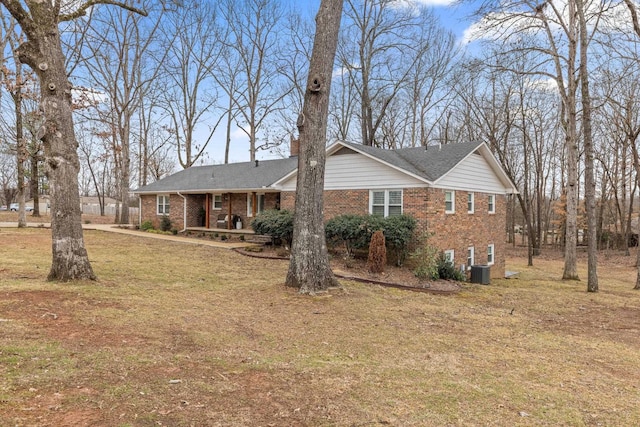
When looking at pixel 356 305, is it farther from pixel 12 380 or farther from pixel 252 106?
pixel 252 106

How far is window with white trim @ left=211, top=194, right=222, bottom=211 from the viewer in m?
22.5

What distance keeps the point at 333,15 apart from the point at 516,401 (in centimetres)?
794

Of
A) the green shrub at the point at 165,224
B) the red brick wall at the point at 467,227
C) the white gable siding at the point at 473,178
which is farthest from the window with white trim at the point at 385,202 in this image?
the green shrub at the point at 165,224

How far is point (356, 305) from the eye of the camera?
26.1 ft

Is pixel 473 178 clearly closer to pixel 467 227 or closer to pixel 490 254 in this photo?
pixel 467 227

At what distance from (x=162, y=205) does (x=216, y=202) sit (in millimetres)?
3980

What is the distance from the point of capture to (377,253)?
12.5 metres

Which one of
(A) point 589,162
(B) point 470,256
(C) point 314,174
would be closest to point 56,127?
(C) point 314,174

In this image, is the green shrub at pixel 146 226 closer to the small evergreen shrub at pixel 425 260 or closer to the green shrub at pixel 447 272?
the small evergreen shrub at pixel 425 260

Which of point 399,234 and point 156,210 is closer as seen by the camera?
point 399,234

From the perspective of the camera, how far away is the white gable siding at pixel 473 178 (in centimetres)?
1449

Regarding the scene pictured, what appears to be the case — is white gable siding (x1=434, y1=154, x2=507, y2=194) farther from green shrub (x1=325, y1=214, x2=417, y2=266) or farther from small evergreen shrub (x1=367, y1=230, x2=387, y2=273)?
small evergreen shrub (x1=367, y1=230, x2=387, y2=273)

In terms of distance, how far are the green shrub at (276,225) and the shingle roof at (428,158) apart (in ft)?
12.2

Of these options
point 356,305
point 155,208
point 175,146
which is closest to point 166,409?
point 356,305
